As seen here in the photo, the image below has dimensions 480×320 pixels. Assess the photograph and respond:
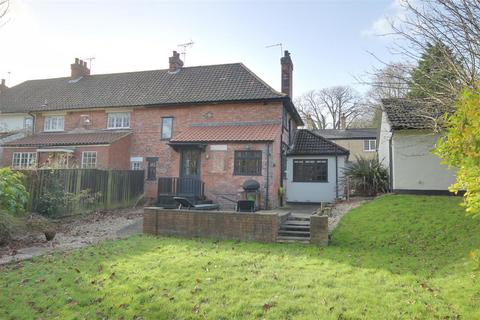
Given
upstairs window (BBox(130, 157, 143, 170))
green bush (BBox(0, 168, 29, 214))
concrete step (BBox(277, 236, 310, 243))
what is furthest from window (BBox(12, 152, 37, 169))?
concrete step (BBox(277, 236, 310, 243))

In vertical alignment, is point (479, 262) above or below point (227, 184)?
below

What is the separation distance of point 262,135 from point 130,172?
7.99 metres

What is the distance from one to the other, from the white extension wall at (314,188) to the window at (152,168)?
8.44 meters

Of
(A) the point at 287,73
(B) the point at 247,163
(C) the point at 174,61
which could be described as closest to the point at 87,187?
(B) the point at 247,163

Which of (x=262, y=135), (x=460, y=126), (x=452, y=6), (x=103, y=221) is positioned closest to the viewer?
(x=460, y=126)

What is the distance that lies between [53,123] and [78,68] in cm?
621

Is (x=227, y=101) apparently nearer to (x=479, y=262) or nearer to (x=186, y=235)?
(x=186, y=235)

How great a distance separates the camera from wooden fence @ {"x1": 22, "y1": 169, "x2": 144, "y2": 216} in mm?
13055

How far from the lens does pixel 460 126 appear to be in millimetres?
5457

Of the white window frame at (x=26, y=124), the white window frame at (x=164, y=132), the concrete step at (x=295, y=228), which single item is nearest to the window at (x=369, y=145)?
the white window frame at (x=164, y=132)

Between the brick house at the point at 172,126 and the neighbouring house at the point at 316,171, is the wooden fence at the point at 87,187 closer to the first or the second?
the brick house at the point at 172,126

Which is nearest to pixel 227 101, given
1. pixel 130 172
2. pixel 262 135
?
pixel 262 135

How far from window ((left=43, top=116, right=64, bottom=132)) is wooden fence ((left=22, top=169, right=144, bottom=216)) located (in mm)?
8615

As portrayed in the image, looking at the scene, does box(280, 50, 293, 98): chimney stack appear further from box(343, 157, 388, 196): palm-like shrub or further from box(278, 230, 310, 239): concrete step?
box(278, 230, 310, 239): concrete step
